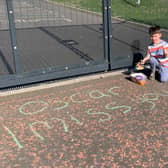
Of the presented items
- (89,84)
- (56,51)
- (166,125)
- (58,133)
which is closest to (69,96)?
(89,84)

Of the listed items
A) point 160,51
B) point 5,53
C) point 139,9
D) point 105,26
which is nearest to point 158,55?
point 160,51

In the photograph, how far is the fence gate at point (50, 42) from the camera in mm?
4870

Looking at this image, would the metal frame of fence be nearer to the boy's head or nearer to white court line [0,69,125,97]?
white court line [0,69,125,97]

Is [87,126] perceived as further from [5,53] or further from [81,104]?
[5,53]

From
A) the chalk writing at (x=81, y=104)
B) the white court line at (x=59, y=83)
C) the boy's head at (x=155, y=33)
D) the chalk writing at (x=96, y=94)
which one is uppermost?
the boy's head at (x=155, y=33)

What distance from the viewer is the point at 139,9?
962 cm

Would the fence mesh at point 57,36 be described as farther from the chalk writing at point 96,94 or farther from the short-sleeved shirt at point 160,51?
the short-sleeved shirt at point 160,51

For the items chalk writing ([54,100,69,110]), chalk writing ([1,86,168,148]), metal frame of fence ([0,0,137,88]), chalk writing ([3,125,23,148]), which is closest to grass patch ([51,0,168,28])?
metal frame of fence ([0,0,137,88])

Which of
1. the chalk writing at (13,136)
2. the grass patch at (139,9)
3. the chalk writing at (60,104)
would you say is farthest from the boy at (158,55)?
the grass patch at (139,9)

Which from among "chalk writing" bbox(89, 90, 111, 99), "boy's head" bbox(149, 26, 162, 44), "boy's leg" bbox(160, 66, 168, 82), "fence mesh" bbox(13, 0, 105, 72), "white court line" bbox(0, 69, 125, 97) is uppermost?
"boy's head" bbox(149, 26, 162, 44)

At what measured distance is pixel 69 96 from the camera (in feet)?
14.9

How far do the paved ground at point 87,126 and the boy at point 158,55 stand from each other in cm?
20

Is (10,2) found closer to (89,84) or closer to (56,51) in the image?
(89,84)

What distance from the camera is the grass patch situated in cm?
765
